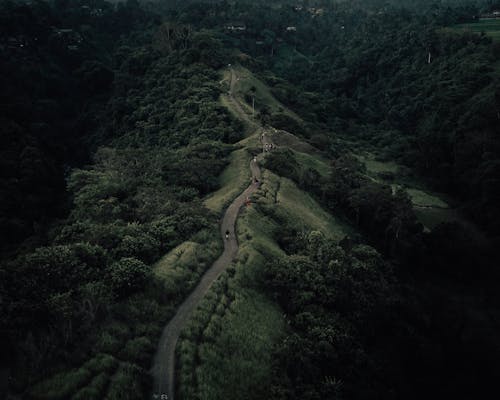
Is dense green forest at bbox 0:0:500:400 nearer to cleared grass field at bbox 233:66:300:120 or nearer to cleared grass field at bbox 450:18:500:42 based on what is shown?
cleared grass field at bbox 233:66:300:120

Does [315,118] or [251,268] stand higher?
[251,268]

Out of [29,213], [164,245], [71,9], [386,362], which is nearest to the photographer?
[386,362]

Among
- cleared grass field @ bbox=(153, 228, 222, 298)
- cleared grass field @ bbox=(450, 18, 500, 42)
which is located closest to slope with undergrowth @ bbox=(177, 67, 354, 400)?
cleared grass field @ bbox=(153, 228, 222, 298)

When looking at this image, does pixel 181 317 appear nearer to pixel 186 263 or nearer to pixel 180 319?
pixel 180 319

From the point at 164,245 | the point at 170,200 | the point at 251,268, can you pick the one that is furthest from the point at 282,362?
the point at 170,200

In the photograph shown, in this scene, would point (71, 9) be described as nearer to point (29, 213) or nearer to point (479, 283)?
point (29, 213)

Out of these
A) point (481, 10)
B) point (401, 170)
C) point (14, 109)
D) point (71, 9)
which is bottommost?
point (401, 170)

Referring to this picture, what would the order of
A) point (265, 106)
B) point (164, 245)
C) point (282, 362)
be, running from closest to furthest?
point (282, 362) → point (164, 245) → point (265, 106)

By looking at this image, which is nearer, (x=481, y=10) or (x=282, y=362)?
(x=282, y=362)
